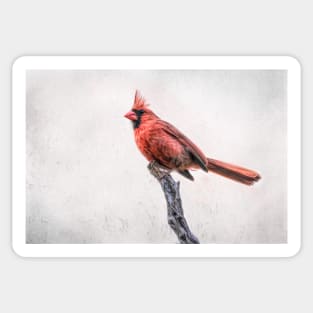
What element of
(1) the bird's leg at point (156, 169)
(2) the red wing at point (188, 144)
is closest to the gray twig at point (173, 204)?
(1) the bird's leg at point (156, 169)

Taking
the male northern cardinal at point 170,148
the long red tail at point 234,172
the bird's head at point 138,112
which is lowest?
the long red tail at point 234,172

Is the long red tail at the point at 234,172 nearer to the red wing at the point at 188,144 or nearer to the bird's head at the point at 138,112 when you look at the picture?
the red wing at the point at 188,144

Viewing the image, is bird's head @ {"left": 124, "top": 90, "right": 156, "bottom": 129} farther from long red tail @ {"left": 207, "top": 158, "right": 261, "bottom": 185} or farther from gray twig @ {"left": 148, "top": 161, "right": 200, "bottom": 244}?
long red tail @ {"left": 207, "top": 158, "right": 261, "bottom": 185}

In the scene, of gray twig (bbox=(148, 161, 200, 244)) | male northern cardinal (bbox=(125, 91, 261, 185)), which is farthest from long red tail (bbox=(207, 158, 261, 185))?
gray twig (bbox=(148, 161, 200, 244))

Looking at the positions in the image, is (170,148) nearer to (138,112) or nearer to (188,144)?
(188,144)

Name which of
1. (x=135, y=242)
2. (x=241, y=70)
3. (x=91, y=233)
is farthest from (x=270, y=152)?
(x=91, y=233)

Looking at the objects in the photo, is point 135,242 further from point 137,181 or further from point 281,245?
point 281,245
